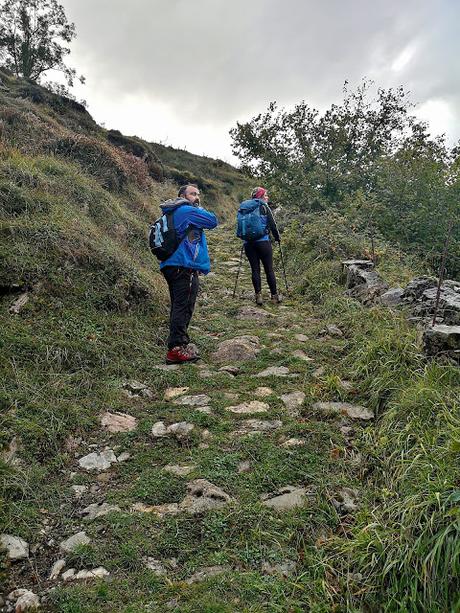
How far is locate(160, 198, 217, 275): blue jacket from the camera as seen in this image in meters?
5.33

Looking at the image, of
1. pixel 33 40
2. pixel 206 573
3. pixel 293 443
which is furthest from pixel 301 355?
pixel 33 40

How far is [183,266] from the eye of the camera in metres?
5.38

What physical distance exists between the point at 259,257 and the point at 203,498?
222 inches

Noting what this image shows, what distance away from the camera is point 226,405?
166 inches

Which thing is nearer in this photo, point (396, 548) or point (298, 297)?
point (396, 548)

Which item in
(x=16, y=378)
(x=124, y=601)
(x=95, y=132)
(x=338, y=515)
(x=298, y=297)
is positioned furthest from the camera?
(x=95, y=132)

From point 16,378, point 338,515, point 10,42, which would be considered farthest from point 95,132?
point 10,42

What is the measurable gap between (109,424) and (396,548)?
96.7 inches

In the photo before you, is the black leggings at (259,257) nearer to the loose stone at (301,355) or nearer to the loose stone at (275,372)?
the loose stone at (301,355)

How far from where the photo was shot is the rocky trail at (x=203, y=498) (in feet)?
7.43

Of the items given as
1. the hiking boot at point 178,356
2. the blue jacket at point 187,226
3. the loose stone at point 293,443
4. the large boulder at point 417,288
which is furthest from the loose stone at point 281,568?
the large boulder at point 417,288

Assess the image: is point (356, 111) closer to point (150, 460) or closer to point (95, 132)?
point (95, 132)

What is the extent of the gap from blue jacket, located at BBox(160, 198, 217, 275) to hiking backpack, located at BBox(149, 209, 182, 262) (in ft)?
0.15

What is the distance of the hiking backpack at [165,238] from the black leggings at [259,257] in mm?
2839
